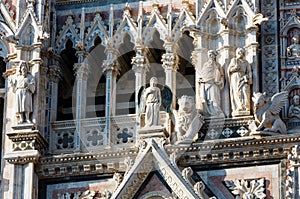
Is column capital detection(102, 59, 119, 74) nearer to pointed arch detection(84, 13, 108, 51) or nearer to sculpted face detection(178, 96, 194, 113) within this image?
pointed arch detection(84, 13, 108, 51)

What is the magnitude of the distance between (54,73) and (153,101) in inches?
83.6

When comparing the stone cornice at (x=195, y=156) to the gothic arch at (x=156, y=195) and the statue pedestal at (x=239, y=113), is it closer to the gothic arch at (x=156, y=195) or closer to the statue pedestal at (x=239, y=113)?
the statue pedestal at (x=239, y=113)

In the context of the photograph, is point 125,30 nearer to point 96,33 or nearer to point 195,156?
point 96,33

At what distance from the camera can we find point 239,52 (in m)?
30.4

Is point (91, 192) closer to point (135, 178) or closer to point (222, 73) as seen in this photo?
point (135, 178)

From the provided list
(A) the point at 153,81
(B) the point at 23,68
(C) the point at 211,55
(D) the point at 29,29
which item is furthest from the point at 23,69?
(C) the point at 211,55

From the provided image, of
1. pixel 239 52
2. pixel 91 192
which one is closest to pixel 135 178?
pixel 91 192

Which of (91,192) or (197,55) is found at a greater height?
(197,55)

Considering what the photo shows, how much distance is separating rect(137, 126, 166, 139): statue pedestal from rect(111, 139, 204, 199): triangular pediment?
12 cm

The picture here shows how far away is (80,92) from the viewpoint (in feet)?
103

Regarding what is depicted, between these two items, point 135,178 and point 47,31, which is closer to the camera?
point 135,178

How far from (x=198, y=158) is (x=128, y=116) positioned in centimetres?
167

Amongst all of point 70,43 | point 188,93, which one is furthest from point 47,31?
point 188,93

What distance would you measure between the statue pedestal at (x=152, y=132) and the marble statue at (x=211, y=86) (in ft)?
2.60
